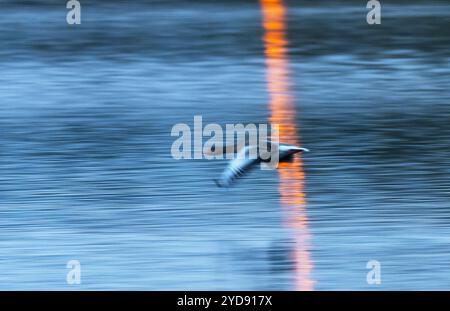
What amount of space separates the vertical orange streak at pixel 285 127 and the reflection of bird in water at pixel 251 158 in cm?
28

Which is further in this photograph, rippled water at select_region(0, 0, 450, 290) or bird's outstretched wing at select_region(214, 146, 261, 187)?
bird's outstretched wing at select_region(214, 146, 261, 187)

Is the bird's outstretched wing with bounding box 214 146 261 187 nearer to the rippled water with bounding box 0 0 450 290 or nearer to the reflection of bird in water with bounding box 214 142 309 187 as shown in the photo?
the reflection of bird in water with bounding box 214 142 309 187

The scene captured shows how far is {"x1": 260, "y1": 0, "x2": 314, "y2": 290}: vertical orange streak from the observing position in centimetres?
815

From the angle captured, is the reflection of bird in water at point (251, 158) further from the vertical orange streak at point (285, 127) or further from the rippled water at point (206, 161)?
the vertical orange streak at point (285, 127)

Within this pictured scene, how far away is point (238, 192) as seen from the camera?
32.2ft

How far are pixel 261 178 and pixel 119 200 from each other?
129 centimetres

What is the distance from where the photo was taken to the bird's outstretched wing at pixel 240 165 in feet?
31.0

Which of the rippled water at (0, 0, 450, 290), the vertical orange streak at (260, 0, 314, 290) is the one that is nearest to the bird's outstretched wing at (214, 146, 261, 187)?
the rippled water at (0, 0, 450, 290)

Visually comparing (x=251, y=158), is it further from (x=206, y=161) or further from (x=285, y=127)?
(x=285, y=127)

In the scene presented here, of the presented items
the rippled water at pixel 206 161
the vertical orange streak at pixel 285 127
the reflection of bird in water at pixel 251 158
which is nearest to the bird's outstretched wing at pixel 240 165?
the reflection of bird in water at pixel 251 158

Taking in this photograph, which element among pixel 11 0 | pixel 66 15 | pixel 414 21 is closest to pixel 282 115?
pixel 414 21

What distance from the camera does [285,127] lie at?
40.0 feet

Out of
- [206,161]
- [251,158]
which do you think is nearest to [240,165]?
[251,158]

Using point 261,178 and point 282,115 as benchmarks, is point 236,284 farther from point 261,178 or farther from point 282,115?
point 282,115
